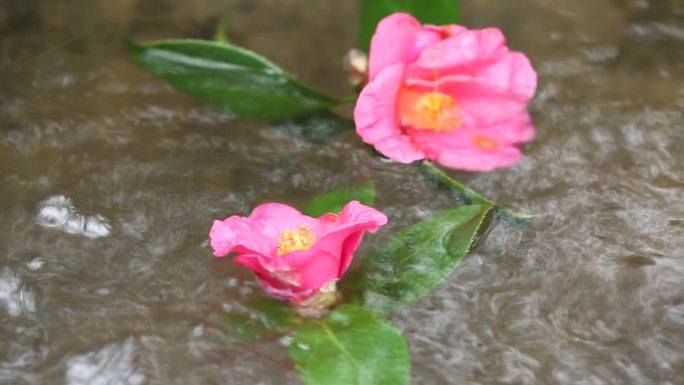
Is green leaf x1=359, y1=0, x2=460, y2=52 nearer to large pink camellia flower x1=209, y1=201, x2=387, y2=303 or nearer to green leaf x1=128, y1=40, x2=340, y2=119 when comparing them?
green leaf x1=128, y1=40, x2=340, y2=119

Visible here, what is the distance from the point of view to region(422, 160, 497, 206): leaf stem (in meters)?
0.86

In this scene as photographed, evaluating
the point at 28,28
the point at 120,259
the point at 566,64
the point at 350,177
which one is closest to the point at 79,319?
the point at 120,259

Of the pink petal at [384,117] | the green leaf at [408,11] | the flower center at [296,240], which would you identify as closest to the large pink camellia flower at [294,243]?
the flower center at [296,240]

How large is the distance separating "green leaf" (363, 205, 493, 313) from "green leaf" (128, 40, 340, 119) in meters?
0.19

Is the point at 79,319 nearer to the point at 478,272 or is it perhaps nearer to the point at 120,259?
the point at 120,259

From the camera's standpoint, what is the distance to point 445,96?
2.99ft

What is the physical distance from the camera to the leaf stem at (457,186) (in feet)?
2.82

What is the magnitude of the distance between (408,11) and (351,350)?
377mm

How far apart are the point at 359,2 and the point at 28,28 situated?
0.33 meters

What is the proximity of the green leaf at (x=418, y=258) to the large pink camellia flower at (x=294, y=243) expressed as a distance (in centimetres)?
4

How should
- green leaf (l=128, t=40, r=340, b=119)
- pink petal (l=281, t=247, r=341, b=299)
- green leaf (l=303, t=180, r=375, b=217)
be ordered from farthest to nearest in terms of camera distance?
green leaf (l=128, t=40, r=340, b=119)
green leaf (l=303, t=180, r=375, b=217)
pink petal (l=281, t=247, r=341, b=299)

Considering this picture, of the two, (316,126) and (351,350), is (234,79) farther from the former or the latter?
(351,350)

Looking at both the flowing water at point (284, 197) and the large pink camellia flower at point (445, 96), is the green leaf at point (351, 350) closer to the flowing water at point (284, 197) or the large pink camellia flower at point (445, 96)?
the flowing water at point (284, 197)

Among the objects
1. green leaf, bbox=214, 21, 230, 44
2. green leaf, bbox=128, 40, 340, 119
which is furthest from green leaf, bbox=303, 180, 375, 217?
green leaf, bbox=214, 21, 230, 44
